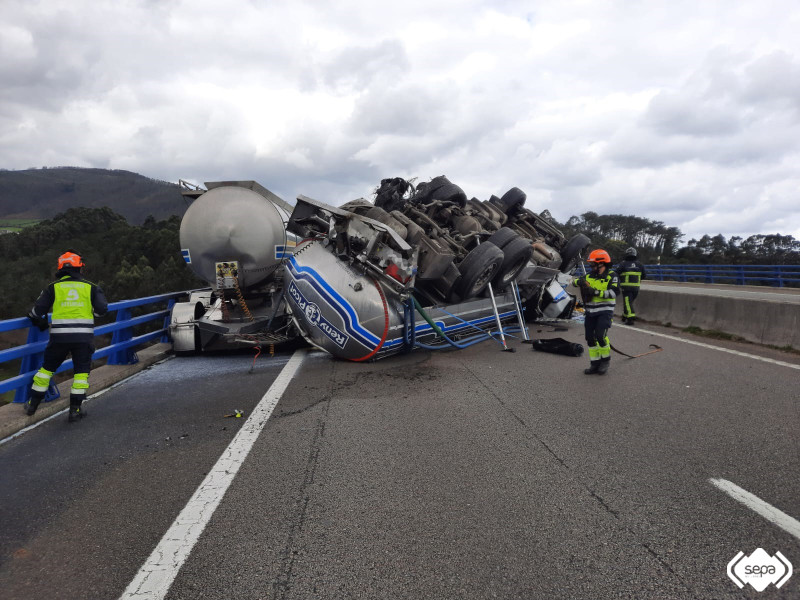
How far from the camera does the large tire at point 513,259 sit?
8062 mm

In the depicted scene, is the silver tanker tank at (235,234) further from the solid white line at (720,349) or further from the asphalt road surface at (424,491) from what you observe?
the solid white line at (720,349)

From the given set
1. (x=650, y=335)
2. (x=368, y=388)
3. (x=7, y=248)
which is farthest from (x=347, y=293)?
(x=7, y=248)

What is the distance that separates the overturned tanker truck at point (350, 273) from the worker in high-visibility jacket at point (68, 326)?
265 centimetres

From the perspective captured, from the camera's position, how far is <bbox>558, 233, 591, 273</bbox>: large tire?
11.2 m

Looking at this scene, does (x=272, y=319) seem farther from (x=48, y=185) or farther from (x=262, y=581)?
(x=48, y=185)

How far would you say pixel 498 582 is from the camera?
2160 millimetres

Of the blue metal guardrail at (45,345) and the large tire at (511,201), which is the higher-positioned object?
the large tire at (511,201)

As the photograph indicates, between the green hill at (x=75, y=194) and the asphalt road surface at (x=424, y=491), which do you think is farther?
the green hill at (x=75, y=194)

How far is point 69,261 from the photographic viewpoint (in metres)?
4.93

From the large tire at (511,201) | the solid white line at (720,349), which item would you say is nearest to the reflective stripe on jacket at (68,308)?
the solid white line at (720,349)

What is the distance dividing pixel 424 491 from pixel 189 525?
1312 millimetres

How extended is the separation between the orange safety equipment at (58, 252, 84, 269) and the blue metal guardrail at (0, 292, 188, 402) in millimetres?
656

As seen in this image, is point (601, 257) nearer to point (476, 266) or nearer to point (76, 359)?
point (476, 266)

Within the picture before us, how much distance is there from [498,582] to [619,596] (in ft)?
1.57
